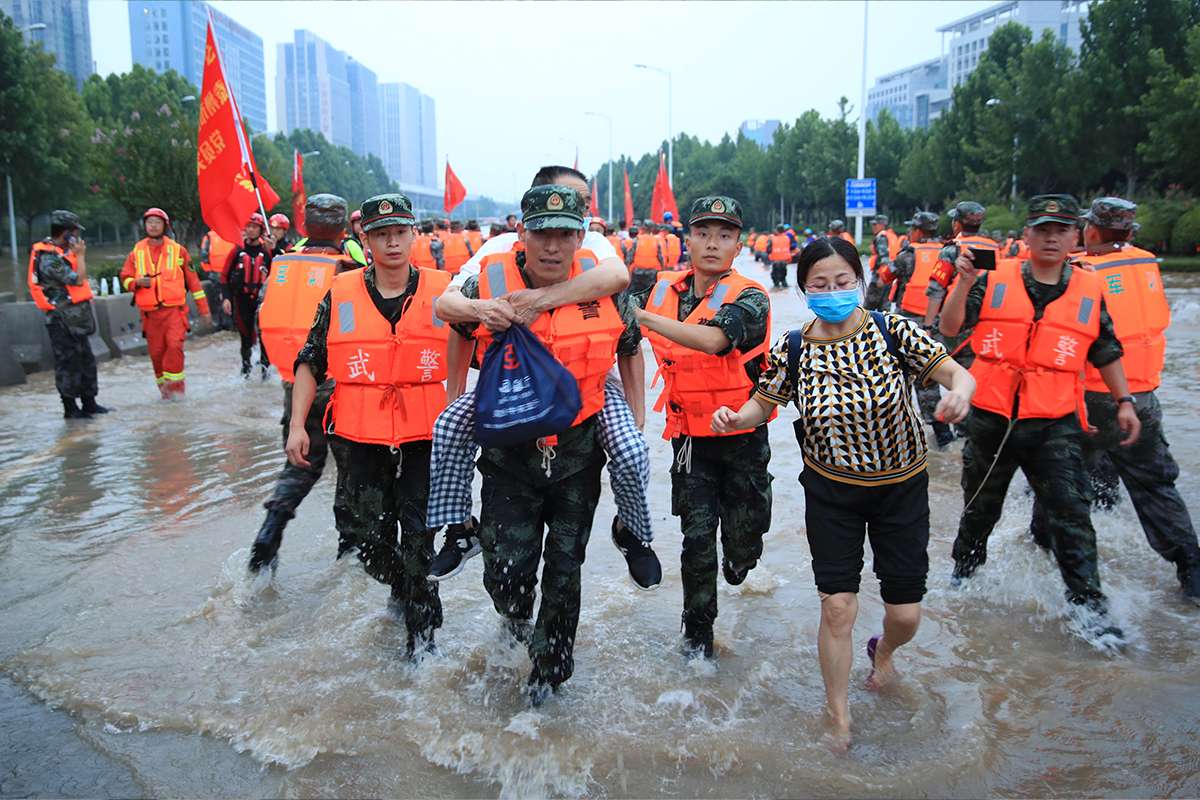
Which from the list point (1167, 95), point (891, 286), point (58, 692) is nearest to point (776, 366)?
point (58, 692)

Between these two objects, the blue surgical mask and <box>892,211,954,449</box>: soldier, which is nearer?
the blue surgical mask

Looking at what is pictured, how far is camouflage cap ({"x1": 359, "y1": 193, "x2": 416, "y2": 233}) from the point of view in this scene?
4.48m

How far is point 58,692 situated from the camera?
4.43 m

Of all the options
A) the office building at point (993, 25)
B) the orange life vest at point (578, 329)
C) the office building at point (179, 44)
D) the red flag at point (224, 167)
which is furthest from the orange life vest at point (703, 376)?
the office building at point (179, 44)

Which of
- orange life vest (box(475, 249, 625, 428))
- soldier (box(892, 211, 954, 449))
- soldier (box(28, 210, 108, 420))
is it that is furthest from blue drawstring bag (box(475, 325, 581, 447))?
soldier (box(28, 210, 108, 420))

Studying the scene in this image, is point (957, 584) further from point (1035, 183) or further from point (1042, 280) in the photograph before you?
point (1035, 183)

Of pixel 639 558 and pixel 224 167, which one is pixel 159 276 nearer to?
pixel 224 167

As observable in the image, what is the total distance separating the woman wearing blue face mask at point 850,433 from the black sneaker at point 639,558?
655 mm

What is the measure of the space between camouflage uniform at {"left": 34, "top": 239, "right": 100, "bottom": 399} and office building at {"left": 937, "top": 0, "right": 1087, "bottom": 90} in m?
127

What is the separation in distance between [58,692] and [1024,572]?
5.04 m

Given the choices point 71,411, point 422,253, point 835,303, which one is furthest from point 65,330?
point 422,253

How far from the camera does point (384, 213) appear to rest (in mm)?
4500

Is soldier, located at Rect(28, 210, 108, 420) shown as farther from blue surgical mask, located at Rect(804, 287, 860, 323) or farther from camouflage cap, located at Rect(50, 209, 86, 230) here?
blue surgical mask, located at Rect(804, 287, 860, 323)

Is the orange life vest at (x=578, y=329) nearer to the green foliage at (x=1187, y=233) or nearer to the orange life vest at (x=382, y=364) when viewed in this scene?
the orange life vest at (x=382, y=364)
